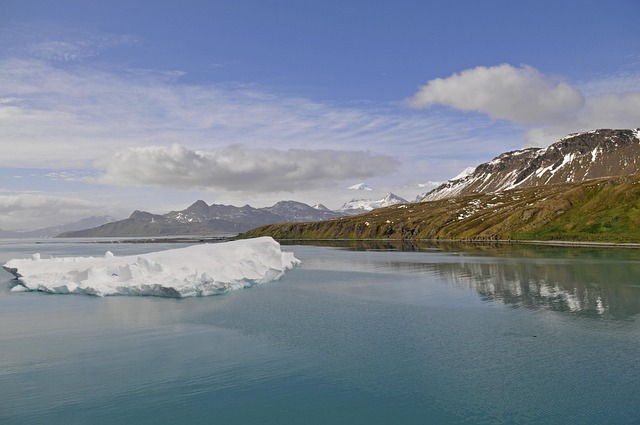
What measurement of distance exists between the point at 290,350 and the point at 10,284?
2408 inches

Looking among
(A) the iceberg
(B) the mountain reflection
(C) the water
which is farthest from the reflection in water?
(A) the iceberg

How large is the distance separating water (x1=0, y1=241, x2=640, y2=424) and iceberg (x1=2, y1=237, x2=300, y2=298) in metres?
2.73

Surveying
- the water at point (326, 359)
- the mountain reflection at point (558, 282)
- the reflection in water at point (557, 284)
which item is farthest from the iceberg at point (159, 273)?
the reflection in water at point (557, 284)

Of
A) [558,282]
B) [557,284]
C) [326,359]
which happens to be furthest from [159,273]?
[558,282]

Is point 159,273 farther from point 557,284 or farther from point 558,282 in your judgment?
point 558,282

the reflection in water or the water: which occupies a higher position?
the water

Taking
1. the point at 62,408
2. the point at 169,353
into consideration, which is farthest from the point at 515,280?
the point at 62,408

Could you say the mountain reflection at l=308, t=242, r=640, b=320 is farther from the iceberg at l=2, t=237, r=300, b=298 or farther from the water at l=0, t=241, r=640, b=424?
the iceberg at l=2, t=237, r=300, b=298

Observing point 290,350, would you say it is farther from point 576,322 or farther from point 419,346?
point 576,322

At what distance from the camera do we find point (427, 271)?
278 feet

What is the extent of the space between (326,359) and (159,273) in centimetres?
3739

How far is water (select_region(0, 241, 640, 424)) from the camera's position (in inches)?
878

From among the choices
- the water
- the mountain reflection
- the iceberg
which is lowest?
the mountain reflection

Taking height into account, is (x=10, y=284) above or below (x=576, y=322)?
above
